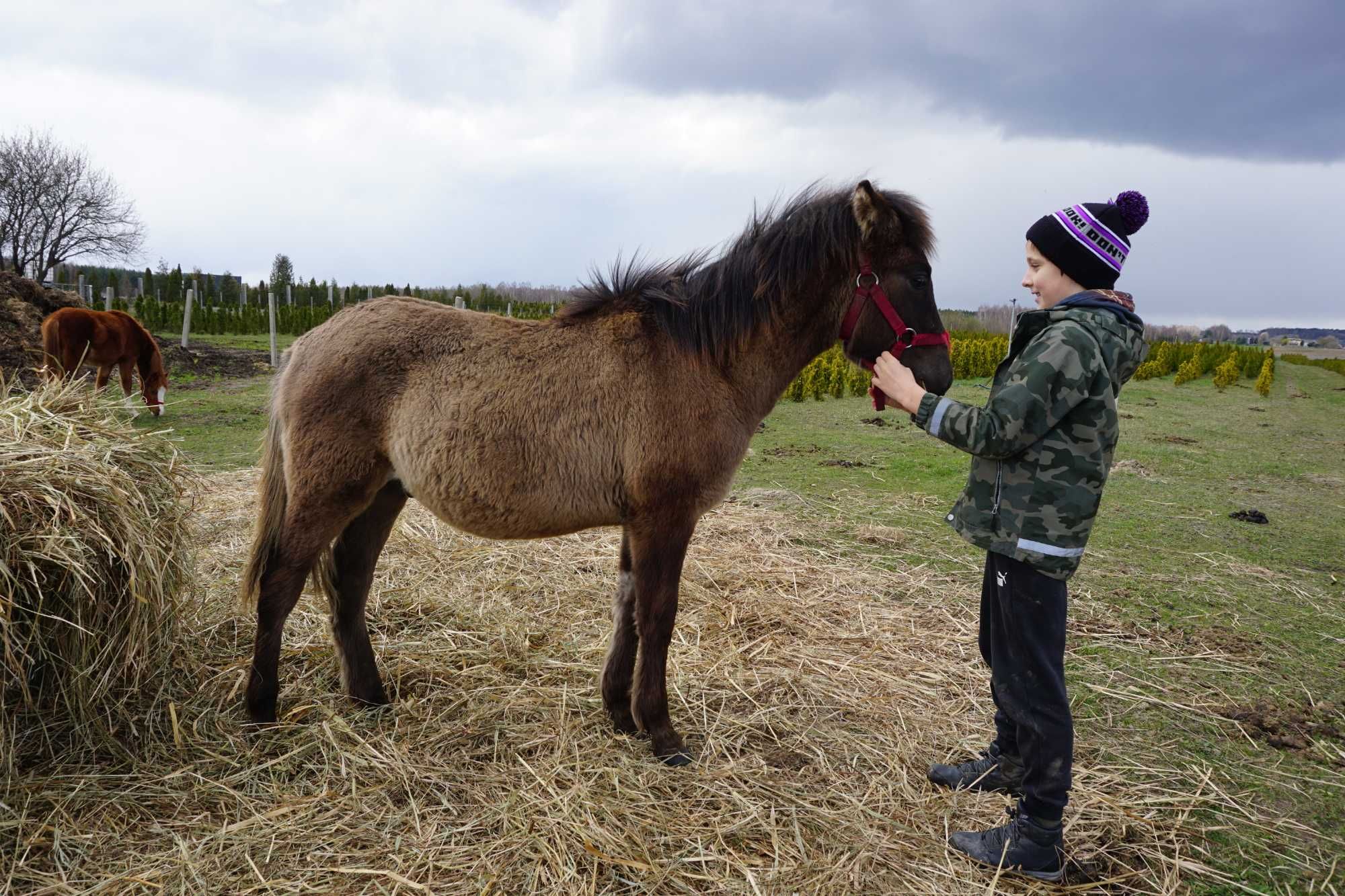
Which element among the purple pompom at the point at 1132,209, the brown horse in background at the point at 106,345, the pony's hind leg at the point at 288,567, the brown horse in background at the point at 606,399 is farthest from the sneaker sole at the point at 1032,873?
the brown horse in background at the point at 106,345

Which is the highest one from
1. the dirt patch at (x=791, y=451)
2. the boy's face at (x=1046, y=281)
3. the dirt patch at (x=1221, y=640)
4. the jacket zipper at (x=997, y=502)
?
the boy's face at (x=1046, y=281)

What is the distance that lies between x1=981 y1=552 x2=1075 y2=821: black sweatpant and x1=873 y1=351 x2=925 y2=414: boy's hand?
0.65 metres

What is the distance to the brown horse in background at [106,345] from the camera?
392 inches

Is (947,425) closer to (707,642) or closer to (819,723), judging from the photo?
(819,723)

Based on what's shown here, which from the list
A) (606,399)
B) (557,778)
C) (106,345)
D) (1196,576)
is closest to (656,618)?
(557,778)

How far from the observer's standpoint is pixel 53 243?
33.3 m

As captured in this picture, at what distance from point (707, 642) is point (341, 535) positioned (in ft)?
7.23

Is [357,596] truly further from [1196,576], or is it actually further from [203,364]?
[203,364]

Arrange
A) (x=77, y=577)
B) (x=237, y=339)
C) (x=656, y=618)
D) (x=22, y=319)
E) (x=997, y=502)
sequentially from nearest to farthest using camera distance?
(x=997, y=502) → (x=77, y=577) → (x=656, y=618) → (x=22, y=319) → (x=237, y=339)

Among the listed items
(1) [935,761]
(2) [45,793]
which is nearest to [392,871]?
(2) [45,793]

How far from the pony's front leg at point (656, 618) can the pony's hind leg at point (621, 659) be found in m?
0.21

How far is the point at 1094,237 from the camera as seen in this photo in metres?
2.39

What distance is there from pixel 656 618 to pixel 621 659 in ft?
1.65

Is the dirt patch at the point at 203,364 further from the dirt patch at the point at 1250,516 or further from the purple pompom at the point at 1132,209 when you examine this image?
the dirt patch at the point at 1250,516
